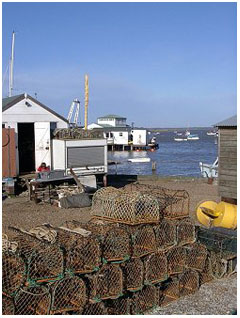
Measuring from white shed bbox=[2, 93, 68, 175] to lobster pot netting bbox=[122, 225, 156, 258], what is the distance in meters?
13.1

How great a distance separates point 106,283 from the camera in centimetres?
789

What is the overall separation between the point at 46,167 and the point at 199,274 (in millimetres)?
12748

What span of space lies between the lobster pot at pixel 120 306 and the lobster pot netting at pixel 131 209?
169 centimetres

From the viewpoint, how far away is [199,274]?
9938 millimetres

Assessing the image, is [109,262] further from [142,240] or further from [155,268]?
[155,268]

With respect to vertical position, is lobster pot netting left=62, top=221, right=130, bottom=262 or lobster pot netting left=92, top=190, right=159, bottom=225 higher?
lobster pot netting left=92, top=190, right=159, bottom=225

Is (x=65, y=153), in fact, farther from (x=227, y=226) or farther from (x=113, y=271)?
(x=113, y=271)

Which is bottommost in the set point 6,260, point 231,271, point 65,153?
point 231,271

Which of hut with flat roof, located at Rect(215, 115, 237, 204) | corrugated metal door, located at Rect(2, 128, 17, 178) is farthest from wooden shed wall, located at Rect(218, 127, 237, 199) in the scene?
corrugated metal door, located at Rect(2, 128, 17, 178)

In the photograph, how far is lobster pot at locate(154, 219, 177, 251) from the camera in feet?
29.8

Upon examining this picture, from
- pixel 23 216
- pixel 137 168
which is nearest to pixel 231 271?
pixel 23 216

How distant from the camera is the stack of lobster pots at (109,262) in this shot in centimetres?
698

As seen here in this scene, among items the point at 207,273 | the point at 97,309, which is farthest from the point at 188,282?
the point at 97,309

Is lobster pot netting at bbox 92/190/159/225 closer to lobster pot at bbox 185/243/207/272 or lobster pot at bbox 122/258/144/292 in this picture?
lobster pot at bbox 122/258/144/292
